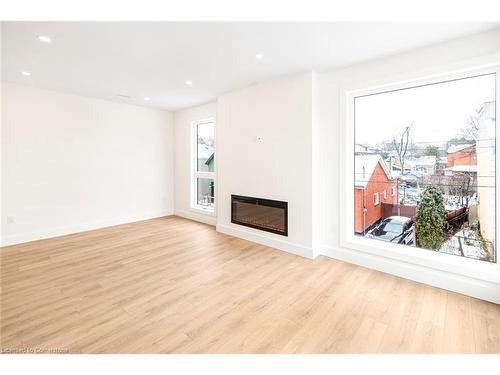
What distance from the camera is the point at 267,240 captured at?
3.75 m

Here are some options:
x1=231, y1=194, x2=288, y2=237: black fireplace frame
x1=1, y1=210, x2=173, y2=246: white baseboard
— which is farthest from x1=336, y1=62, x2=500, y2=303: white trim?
x1=1, y1=210, x2=173, y2=246: white baseboard

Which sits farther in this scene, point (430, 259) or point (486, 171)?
point (430, 259)

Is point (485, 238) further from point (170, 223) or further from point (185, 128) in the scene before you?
point (185, 128)

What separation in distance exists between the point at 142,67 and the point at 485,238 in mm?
4434

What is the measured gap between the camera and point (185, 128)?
5637 mm

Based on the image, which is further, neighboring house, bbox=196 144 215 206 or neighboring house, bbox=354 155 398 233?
neighboring house, bbox=196 144 215 206

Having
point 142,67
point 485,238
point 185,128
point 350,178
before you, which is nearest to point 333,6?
point 350,178

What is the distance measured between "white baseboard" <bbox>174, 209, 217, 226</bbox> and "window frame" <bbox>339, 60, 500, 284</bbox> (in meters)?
2.77

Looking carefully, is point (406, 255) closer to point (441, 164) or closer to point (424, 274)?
point (424, 274)

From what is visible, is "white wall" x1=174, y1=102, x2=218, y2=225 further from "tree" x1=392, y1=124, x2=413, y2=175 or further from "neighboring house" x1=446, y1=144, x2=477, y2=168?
"neighboring house" x1=446, y1=144, x2=477, y2=168

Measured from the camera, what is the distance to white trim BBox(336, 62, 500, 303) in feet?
7.48

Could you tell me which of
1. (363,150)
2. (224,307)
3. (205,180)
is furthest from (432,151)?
(205,180)

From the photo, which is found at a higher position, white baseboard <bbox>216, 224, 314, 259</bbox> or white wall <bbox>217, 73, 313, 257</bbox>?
white wall <bbox>217, 73, 313, 257</bbox>

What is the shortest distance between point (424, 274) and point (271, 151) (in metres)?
2.43
